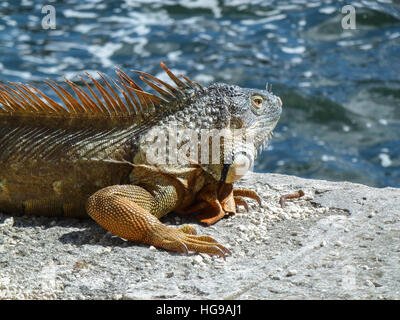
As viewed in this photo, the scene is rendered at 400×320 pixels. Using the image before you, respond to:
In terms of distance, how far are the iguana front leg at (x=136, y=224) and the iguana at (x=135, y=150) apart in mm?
48

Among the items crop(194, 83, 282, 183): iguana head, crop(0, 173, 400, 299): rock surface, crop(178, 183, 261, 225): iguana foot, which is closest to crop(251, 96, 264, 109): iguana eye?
crop(194, 83, 282, 183): iguana head

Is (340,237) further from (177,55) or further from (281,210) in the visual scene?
(177,55)

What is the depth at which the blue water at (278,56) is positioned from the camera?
38.8 ft

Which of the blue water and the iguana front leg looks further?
the blue water

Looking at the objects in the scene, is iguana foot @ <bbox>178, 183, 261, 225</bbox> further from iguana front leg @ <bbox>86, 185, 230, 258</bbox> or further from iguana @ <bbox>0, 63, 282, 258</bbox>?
iguana front leg @ <bbox>86, 185, 230, 258</bbox>

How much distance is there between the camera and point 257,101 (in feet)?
17.9

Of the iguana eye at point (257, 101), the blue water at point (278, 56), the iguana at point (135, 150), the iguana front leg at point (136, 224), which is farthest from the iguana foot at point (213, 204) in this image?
the blue water at point (278, 56)

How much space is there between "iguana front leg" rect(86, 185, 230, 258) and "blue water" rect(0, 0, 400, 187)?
6679 millimetres

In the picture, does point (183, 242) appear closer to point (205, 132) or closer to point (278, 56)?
point (205, 132)

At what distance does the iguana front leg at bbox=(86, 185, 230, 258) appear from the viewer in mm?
4605

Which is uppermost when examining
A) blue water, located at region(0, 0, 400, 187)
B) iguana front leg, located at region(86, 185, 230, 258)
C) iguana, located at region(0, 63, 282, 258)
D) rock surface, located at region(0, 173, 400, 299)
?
iguana, located at region(0, 63, 282, 258)

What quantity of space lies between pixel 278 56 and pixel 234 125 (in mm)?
9339

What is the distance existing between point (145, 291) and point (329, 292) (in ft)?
3.79

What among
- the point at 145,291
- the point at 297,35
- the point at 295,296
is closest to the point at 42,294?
the point at 145,291
